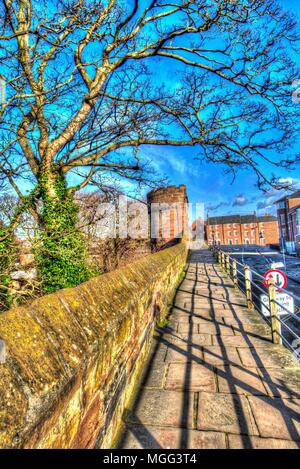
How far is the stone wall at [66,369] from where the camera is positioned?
3.37 feet

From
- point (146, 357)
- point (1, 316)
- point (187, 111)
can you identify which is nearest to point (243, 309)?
point (146, 357)

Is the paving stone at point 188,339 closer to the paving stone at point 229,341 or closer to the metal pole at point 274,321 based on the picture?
the paving stone at point 229,341

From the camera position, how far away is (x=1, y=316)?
4.03 ft

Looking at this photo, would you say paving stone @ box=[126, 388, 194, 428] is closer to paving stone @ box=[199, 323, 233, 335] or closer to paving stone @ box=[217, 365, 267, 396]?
paving stone @ box=[217, 365, 267, 396]

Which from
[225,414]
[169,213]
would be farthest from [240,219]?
[225,414]

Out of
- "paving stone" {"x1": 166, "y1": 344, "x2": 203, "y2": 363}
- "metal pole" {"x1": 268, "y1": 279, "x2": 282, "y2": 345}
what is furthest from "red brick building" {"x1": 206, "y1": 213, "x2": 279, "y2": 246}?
"paving stone" {"x1": 166, "y1": 344, "x2": 203, "y2": 363}

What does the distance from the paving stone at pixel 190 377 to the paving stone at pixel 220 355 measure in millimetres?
235

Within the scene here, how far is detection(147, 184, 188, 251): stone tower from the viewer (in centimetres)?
2808

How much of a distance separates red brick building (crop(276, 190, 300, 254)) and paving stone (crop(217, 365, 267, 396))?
35677 millimetres

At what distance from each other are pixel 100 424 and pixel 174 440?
0.73 metres

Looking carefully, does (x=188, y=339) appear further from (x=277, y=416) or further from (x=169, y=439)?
(x=169, y=439)

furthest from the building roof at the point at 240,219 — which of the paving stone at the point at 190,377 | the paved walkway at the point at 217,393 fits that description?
the paving stone at the point at 190,377
